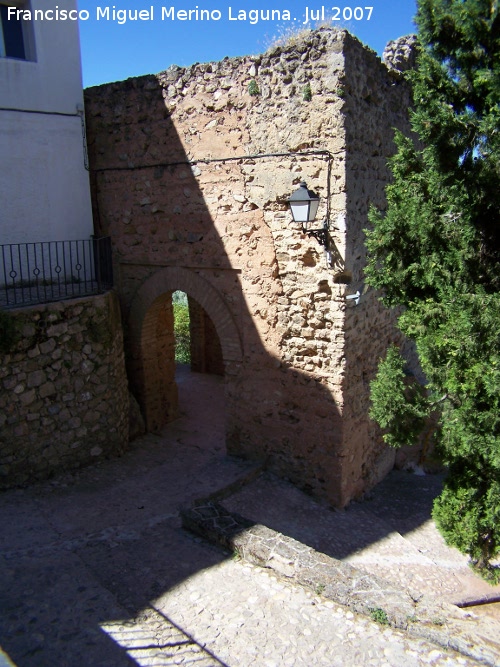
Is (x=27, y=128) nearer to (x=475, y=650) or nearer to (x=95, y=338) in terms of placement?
(x=95, y=338)

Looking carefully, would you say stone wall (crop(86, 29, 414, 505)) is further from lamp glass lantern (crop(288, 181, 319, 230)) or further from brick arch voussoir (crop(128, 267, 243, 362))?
lamp glass lantern (crop(288, 181, 319, 230))

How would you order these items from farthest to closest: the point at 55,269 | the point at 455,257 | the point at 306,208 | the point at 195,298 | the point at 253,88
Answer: the point at 55,269
the point at 195,298
the point at 253,88
the point at 306,208
the point at 455,257

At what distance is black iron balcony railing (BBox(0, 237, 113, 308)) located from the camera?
747 centimetres

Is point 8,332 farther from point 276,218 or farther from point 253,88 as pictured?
point 253,88

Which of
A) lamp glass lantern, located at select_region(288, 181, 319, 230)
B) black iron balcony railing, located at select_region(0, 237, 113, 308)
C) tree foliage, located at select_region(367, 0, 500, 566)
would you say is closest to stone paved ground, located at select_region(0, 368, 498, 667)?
tree foliage, located at select_region(367, 0, 500, 566)

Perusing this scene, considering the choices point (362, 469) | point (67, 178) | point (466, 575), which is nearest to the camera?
point (466, 575)

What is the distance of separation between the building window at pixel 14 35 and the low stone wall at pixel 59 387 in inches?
140

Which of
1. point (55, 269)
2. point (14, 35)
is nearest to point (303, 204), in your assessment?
point (55, 269)

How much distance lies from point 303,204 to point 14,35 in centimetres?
492

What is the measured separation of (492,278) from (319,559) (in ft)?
9.25

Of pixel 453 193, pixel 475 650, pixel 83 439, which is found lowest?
pixel 475 650

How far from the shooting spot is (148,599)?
477cm

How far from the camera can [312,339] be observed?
6672mm

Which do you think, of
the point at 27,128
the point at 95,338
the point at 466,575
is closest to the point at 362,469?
the point at 466,575
